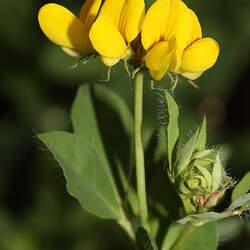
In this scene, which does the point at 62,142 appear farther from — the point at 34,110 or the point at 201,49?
the point at 34,110

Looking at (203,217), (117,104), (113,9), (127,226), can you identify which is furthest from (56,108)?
(203,217)

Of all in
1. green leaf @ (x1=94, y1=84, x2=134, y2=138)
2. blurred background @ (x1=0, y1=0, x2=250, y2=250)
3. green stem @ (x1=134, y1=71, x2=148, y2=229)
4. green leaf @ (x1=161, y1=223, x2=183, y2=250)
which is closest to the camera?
green stem @ (x1=134, y1=71, x2=148, y2=229)

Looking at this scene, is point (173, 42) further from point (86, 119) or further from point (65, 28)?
point (86, 119)

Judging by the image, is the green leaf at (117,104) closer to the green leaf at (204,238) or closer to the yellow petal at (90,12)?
the yellow petal at (90,12)

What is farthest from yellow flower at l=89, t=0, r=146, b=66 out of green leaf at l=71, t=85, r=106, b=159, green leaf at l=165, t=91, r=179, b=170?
green leaf at l=71, t=85, r=106, b=159

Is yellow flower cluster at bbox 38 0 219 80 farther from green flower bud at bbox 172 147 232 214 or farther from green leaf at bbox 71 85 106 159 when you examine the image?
green leaf at bbox 71 85 106 159

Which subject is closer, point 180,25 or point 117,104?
point 180,25
